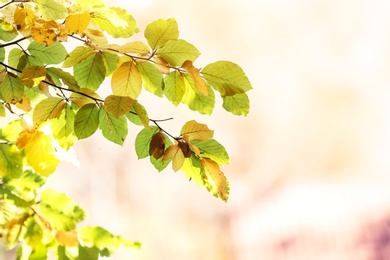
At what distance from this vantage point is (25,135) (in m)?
1.10

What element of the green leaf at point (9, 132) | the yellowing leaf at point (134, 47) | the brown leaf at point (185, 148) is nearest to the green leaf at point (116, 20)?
the yellowing leaf at point (134, 47)

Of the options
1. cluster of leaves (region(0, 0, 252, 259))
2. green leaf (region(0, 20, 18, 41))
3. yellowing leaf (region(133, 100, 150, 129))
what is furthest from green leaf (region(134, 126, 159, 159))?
green leaf (region(0, 20, 18, 41))

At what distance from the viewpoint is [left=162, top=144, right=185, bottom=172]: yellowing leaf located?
3.26 ft

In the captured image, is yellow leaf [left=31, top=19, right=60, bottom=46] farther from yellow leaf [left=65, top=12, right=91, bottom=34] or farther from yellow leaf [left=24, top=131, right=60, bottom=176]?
yellow leaf [left=24, top=131, right=60, bottom=176]

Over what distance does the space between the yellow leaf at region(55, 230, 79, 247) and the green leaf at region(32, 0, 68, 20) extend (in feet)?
2.11

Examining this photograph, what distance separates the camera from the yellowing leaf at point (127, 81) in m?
0.95

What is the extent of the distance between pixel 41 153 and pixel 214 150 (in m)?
0.48

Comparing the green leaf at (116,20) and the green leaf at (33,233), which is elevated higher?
the green leaf at (116,20)

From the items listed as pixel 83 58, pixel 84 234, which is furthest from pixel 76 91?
pixel 84 234

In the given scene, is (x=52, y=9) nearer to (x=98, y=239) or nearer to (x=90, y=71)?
(x=90, y=71)

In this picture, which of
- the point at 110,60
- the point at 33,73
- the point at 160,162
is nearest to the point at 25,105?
the point at 33,73

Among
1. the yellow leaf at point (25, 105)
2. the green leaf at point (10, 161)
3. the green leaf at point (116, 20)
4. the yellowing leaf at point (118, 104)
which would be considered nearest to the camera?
the yellowing leaf at point (118, 104)

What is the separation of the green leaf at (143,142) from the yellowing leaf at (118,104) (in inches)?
6.4

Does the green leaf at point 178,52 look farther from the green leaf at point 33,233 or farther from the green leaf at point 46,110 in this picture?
the green leaf at point 33,233
